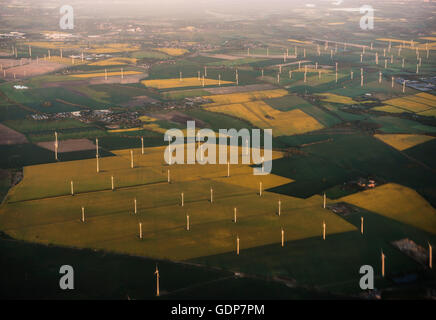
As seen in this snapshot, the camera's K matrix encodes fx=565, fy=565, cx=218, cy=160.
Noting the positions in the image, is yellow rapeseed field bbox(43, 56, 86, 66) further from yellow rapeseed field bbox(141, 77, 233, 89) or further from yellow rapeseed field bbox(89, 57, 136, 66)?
yellow rapeseed field bbox(141, 77, 233, 89)

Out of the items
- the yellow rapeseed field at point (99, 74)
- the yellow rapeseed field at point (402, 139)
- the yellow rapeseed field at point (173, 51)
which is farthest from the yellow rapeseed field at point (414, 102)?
the yellow rapeseed field at point (173, 51)

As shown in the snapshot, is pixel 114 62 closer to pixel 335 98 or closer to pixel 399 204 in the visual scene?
pixel 335 98

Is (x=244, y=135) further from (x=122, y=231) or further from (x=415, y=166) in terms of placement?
(x=122, y=231)

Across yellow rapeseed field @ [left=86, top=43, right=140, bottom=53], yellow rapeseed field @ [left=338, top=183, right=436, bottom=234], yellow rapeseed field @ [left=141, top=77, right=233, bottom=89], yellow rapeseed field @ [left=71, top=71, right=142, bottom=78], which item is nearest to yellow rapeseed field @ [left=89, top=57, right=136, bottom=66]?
yellow rapeseed field @ [left=71, top=71, right=142, bottom=78]

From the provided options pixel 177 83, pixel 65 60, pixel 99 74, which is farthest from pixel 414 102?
pixel 65 60

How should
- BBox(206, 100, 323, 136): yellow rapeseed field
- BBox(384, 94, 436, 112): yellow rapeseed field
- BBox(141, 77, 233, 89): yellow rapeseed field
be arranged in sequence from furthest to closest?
BBox(141, 77, 233, 89): yellow rapeseed field → BBox(384, 94, 436, 112): yellow rapeseed field → BBox(206, 100, 323, 136): yellow rapeseed field

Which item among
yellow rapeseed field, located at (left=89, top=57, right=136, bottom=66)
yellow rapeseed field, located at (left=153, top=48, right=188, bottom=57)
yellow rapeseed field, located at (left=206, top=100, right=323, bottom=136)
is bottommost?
yellow rapeseed field, located at (left=206, top=100, right=323, bottom=136)
